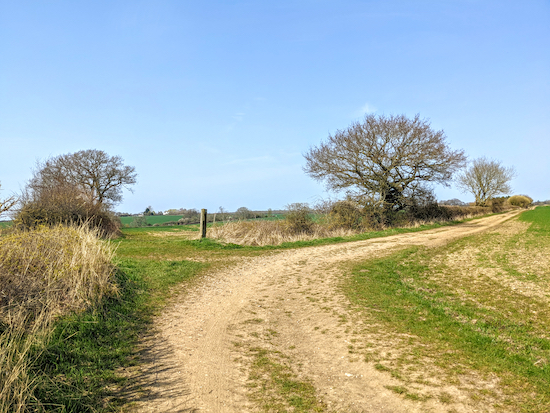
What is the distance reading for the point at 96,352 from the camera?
4.54m

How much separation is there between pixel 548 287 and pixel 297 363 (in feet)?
22.5

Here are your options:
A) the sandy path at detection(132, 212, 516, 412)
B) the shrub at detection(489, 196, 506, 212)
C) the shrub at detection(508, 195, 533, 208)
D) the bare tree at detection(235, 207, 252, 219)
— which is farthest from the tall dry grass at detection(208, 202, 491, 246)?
the shrub at detection(508, 195, 533, 208)

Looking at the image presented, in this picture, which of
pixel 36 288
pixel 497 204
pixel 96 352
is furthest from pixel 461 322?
pixel 497 204

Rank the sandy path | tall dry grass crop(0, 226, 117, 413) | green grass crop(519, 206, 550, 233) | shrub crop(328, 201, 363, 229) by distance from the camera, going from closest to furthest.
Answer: tall dry grass crop(0, 226, 117, 413)
the sandy path
green grass crop(519, 206, 550, 233)
shrub crop(328, 201, 363, 229)

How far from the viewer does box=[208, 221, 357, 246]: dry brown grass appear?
707 inches

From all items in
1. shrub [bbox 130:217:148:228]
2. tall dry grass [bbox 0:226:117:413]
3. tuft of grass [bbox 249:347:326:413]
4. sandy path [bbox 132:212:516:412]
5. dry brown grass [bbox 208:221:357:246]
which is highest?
shrub [bbox 130:217:148:228]

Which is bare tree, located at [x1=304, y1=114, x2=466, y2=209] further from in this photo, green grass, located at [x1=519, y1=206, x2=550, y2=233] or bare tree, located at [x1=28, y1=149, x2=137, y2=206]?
bare tree, located at [x1=28, y1=149, x2=137, y2=206]

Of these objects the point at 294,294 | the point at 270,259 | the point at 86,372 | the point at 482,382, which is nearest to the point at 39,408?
the point at 86,372

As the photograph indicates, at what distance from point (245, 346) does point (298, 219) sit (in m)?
15.6

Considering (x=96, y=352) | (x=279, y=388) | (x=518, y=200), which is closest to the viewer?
(x=279, y=388)

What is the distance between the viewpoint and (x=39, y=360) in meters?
4.07

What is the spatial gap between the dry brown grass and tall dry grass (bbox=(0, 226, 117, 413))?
10.5m

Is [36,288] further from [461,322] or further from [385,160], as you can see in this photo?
[385,160]

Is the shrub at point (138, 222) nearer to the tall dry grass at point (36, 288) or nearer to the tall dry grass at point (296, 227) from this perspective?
the tall dry grass at point (296, 227)
